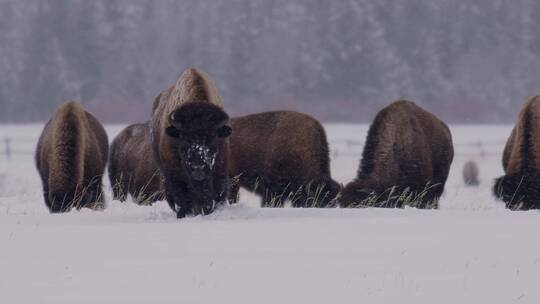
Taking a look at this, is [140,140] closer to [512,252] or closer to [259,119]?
[259,119]

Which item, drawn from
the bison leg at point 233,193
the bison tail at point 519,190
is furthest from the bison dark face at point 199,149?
the bison tail at point 519,190

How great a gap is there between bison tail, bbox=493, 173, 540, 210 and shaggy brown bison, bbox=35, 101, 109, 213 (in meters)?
4.70

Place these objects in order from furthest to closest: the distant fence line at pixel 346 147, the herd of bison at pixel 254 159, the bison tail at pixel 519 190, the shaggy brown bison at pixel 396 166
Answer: the distant fence line at pixel 346 147 < the shaggy brown bison at pixel 396 166 < the bison tail at pixel 519 190 < the herd of bison at pixel 254 159

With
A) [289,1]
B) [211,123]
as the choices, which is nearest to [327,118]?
[289,1]

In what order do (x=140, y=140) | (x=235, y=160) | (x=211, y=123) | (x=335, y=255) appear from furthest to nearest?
(x=140, y=140), (x=235, y=160), (x=211, y=123), (x=335, y=255)

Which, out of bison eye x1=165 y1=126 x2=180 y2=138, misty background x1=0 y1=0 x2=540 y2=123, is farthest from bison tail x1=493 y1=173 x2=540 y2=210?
misty background x1=0 y1=0 x2=540 y2=123

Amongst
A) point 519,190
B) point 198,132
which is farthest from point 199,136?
point 519,190

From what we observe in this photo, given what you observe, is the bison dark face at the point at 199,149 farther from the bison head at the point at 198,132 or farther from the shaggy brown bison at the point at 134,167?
the shaggy brown bison at the point at 134,167

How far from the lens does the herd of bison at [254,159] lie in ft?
32.4

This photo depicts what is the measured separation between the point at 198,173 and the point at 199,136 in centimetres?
38

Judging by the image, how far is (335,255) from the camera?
23.0 ft

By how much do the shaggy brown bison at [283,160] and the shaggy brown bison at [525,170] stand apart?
89.9 inches

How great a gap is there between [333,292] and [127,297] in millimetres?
1193

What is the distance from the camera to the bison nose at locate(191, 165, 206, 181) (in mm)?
9469
